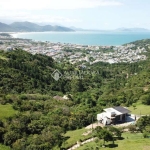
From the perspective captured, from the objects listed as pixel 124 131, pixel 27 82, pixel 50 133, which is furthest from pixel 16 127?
pixel 27 82

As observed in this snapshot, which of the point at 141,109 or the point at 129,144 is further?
the point at 141,109

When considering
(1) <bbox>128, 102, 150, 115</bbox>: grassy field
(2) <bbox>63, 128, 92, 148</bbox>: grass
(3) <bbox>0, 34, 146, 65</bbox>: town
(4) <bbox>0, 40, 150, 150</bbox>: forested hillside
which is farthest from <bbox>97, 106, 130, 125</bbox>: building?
(3) <bbox>0, 34, 146, 65</bbox>: town

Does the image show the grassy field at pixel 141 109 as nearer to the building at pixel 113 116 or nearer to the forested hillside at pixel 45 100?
the forested hillside at pixel 45 100

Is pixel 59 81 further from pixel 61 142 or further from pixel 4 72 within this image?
pixel 61 142
